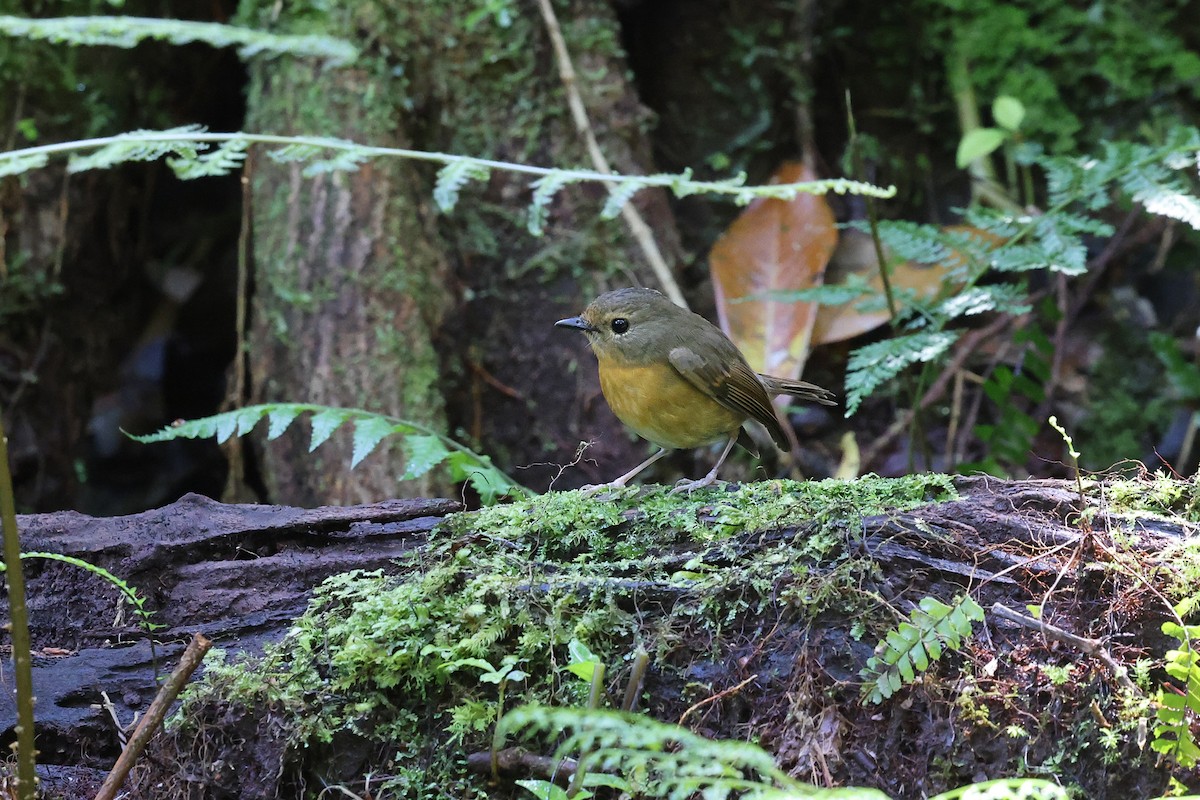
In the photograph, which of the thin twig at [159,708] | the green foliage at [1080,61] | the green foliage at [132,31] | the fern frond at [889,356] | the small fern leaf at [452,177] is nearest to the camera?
the thin twig at [159,708]

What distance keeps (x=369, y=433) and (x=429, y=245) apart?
1.80 metres

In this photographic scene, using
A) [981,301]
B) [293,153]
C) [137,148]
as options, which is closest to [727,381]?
[981,301]

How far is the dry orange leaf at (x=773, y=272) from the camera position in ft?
17.3

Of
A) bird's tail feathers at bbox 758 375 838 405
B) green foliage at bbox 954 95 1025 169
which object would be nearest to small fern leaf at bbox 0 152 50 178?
bird's tail feathers at bbox 758 375 838 405

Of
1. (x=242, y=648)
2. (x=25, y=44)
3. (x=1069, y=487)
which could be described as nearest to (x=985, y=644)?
(x=1069, y=487)

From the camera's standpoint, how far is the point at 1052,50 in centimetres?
581

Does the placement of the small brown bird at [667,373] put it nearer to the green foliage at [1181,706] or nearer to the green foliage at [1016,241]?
the green foliage at [1016,241]

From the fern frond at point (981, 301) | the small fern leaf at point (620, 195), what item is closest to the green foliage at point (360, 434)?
the small fern leaf at point (620, 195)

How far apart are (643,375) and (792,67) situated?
3.04m

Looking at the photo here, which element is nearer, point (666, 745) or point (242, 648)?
point (666, 745)

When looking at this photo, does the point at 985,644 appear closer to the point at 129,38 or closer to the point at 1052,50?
the point at 129,38

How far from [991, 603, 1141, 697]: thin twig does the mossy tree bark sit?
2.90 meters

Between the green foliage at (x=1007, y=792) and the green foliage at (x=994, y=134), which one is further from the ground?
the green foliage at (x=994, y=134)

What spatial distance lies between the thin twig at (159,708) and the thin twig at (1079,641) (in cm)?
151
